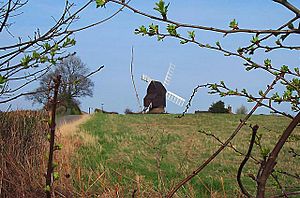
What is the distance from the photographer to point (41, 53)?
2162 millimetres

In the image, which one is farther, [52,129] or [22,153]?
[22,153]

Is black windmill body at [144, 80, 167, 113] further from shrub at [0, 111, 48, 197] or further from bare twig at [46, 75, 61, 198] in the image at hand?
bare twig at [46, 75, 61, 198]

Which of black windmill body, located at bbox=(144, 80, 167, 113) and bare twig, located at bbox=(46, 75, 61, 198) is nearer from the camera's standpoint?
bare twig, located at bbox=(46, 75, 61, 198)

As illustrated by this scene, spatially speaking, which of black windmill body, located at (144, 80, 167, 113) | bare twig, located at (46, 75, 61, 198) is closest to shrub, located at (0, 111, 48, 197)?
bare twig, located at (46, 75, 61, 198)

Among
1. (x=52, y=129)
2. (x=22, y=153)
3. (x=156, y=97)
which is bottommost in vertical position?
(x=22, y=153)

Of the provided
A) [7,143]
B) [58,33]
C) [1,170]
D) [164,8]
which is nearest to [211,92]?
[58,33]

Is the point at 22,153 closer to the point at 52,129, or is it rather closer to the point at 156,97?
the point at 52,129

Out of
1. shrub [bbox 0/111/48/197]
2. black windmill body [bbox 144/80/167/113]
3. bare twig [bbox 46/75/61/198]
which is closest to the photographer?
bare twig [bbox 46/75/61/198]

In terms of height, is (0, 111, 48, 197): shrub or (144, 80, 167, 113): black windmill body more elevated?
(144, 80, 167, 113): black windmill body

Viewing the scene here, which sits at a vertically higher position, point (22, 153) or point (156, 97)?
point (156, 97)

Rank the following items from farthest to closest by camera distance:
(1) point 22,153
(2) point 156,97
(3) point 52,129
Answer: (2) point 156,97, (1) point 22,153, (3) point 52,129

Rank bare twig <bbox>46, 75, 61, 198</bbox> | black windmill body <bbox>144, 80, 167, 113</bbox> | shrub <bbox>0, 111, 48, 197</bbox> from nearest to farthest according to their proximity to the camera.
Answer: bare twig <bbox>46, 75, 61, 198</bbox>, shrub <bbox>0, 111, 48, 197</bbox>, black windmill body <bbox>144, 80, 167, 113</bbox>

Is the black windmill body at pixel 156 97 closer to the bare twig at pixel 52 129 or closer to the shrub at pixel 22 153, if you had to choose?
the shrub at pixel 22 153

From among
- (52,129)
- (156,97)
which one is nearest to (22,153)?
(52,129)
